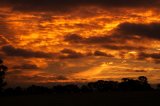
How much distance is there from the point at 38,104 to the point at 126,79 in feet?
129

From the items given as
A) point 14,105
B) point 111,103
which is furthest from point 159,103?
point 14,105

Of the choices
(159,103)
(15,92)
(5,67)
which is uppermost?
(5,67)

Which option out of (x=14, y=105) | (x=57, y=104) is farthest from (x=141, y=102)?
(x=14, y=105)

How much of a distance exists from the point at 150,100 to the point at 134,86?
33759mm

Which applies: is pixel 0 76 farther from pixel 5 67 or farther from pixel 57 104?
pixel 57 104

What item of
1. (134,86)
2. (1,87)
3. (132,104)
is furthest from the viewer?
(134,86)

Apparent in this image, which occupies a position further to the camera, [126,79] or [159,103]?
[126,79]

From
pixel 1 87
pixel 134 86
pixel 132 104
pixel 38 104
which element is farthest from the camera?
pixel 134 86

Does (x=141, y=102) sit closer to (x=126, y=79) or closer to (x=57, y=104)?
(x=57, y=104)

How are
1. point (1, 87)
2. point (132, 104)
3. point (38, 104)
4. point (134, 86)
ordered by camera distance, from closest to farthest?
1. point (132, 104)
2. point (38, 104)
3. point (1, 87)
4. point (134, 86)

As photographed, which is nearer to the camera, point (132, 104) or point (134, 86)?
point (132, 104)

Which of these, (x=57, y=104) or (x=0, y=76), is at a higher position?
(x=0, y=76)

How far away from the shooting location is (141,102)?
4472cm

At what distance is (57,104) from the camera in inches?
1801
